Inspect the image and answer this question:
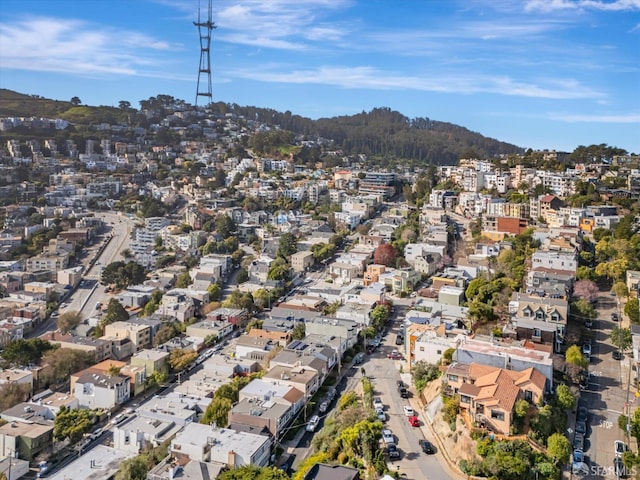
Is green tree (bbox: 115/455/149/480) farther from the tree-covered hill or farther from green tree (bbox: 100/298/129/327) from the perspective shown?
the tree-covered hill

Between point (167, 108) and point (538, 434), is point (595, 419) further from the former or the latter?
point (167, 108)

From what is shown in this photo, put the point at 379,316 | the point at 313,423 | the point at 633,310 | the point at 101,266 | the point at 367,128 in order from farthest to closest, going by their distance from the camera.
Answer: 1. the point at 367,128
2. the point at 101,266
3. the point at 379,316
4. the point at 633,310
5. the point at 313,423

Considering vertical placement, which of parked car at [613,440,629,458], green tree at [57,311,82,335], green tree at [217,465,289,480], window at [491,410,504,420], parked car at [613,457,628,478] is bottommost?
green tree at [57,311,82,335]

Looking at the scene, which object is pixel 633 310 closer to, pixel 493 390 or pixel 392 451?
pixel 493 390

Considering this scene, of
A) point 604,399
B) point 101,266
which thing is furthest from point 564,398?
point 101,266

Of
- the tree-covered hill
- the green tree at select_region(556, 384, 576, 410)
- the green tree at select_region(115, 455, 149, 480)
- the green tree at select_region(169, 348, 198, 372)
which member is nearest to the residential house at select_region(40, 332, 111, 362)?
the green tree at select_region(169, 348, 198, 372)

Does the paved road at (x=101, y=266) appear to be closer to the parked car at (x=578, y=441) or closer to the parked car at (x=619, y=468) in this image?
the parked car at (x=578, y=441)

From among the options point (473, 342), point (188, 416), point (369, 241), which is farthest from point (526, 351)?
point (369, 241)
